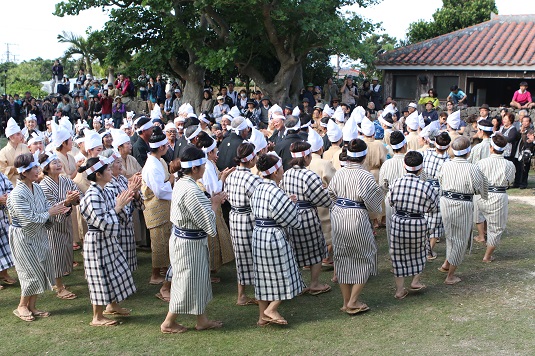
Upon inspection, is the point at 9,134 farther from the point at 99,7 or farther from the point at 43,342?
the point at 99,7

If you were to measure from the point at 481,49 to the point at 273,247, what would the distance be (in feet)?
52.2

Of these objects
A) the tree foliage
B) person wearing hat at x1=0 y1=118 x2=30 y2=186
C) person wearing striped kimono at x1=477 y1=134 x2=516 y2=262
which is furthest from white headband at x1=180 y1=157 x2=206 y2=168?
the tree foliage

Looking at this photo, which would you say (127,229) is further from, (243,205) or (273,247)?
(273,247)

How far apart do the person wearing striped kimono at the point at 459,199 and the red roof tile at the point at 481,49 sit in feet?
39.5

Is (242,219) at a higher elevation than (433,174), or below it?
below

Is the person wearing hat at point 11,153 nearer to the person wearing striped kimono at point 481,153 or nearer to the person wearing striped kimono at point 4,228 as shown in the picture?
the person wearing striped kimono at point 4,228

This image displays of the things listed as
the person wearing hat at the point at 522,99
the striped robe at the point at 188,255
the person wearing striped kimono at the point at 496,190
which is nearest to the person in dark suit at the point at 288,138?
the person wearing striped kimono at the point at 496,190

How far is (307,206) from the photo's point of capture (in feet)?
23.3

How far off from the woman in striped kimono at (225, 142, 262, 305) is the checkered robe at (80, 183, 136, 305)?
1238 millimetres

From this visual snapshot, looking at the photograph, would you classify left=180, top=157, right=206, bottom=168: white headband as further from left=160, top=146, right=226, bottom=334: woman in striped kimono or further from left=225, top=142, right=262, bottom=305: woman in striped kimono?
left=225, top=142, right=262, bottom=305: woman in striped kimono

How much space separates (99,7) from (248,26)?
4.81 meters

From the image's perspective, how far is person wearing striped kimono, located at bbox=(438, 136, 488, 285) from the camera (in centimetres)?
752

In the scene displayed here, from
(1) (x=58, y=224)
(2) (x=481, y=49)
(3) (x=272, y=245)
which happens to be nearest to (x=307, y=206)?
(3) (x=272, y=245)

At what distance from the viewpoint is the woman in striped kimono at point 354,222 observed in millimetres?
6551
